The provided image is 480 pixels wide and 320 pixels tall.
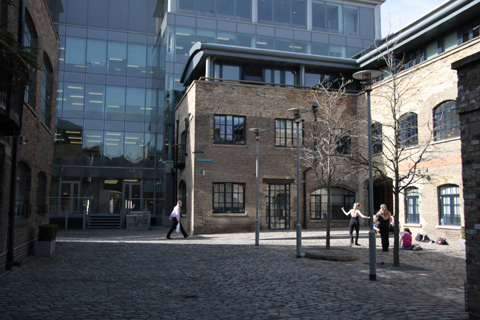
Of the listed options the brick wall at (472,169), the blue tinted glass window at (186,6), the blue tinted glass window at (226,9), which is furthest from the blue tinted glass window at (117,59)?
the brick wall at (472,169)

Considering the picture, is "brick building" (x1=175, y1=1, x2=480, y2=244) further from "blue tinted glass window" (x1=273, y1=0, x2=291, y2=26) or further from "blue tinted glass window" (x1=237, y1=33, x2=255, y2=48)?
"blue tinted glass window" (x1=273, y1=0, x2=291, y2=26)

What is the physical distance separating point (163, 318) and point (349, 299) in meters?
3.37

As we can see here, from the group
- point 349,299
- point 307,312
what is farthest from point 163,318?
point 349,299

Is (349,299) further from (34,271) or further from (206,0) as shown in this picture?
(206,0)

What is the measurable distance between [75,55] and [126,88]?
4581mm

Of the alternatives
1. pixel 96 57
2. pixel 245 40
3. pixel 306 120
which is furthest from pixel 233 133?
pixel 96 57

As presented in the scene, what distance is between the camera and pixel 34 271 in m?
10.2

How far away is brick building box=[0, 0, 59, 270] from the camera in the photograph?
10.1 metres

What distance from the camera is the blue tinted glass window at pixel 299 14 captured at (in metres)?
36.3

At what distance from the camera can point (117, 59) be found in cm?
3259

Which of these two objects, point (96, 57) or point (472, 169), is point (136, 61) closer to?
point (96, 57)

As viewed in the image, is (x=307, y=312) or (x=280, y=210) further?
(x=280, y=210)

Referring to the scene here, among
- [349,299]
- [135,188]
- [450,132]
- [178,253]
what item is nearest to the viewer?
[349,299]

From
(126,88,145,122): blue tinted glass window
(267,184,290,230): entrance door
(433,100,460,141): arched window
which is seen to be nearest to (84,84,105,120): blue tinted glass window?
(126,88,145,122): blue tinted glass window
